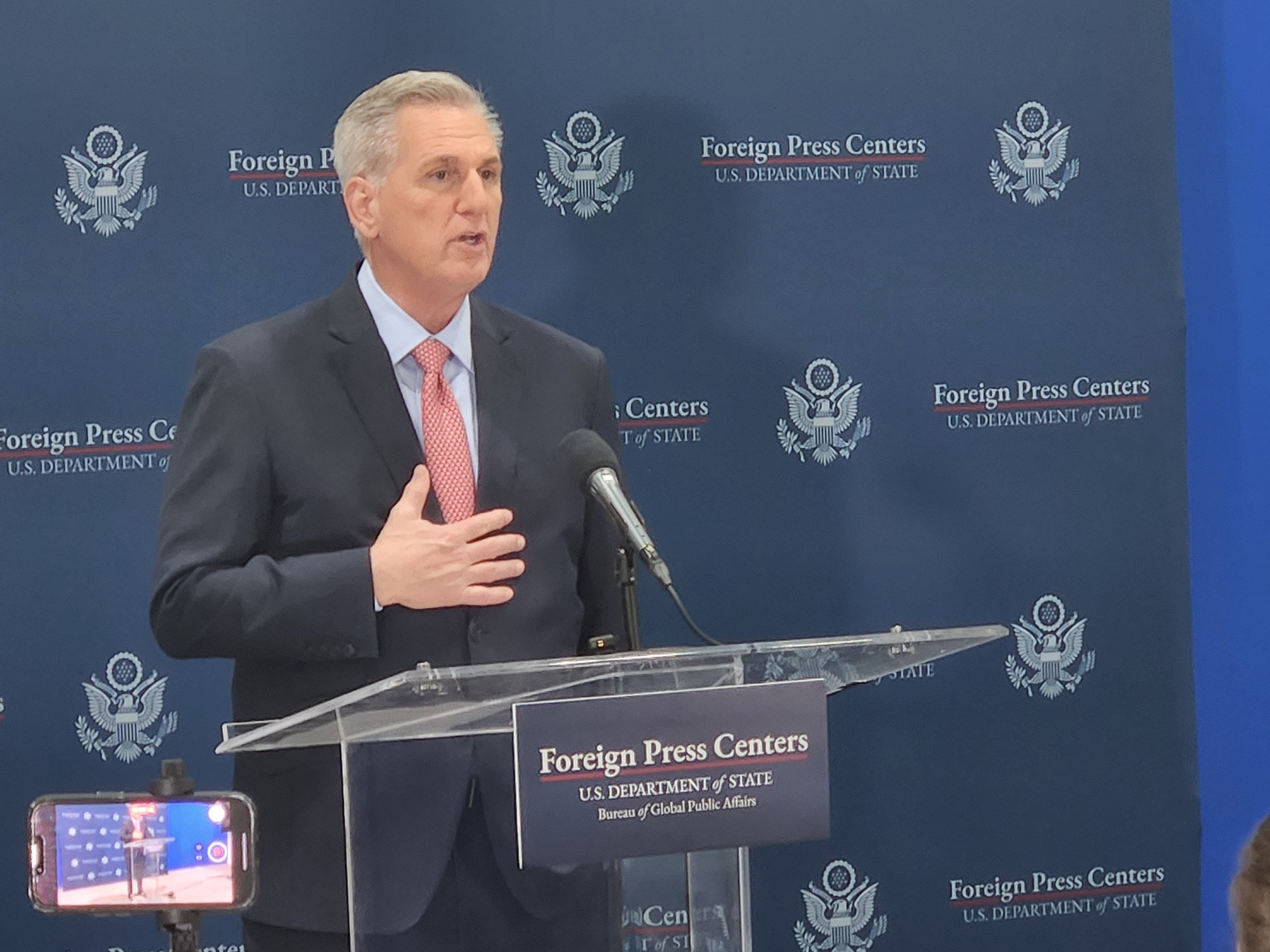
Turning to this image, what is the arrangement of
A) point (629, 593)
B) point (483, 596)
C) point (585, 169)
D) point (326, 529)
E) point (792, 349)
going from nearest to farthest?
point (629, 593)
point (483, 596)
point (326, 529)
point (585, 169)
point (792, 349)

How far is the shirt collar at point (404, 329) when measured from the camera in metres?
2.93

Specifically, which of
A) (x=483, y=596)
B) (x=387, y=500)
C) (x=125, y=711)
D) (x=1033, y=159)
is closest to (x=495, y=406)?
(x=387, y=500)

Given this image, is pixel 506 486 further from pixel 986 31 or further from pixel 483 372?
pixel 986 31

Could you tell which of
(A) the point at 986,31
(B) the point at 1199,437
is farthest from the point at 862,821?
(A) the point at 986,31

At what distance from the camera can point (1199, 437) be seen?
4383 mm

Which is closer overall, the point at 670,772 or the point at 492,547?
the point at 670,772

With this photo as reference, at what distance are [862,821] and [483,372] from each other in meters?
1.88

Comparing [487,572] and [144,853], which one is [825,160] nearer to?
[487,572]

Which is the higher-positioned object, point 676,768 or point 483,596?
point 483,596

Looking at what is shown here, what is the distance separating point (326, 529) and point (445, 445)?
26 centimetres

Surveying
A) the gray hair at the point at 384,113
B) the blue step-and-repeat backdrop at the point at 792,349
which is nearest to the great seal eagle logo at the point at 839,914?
the blue step-and-repeat backdrop at the point at 792,349

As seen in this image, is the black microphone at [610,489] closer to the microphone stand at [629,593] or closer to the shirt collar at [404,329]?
the microphone stand at [629,593]

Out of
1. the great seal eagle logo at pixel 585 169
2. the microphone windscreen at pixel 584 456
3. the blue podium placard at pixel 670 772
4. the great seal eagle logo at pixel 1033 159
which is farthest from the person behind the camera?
the great seal eagle logo at pixel 1033 159

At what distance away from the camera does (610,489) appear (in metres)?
2.26
